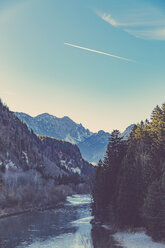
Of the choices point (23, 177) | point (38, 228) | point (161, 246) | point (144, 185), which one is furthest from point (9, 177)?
point (161, 246)

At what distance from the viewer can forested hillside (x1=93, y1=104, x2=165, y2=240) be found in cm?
3528

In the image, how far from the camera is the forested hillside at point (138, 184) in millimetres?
35284

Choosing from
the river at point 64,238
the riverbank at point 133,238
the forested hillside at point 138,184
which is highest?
the forested hillside at point 138,184

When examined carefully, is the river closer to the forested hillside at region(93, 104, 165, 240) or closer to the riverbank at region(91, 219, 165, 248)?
the riverbank at region(91, 219, 165, 248)

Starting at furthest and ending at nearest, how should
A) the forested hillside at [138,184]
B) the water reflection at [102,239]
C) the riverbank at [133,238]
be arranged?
the water reflection at [102,239] < the forested hillside at [138,184] < the riverbank at [133,238]

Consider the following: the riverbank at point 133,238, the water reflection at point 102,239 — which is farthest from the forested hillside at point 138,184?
A: the water reflection at point 102,239

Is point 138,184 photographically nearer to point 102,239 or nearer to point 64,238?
point 102,239

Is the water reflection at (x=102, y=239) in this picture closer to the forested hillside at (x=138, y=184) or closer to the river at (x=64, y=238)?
the river at (x=64, y=238)

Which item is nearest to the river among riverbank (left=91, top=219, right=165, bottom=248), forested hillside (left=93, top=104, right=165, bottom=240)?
riverbank (left=91, top=219, right=165, bottom=248)

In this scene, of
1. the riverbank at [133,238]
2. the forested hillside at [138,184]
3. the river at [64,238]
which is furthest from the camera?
the river at [64,238]

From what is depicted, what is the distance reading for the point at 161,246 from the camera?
3225 cm

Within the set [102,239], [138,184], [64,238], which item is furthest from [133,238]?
[64,238]

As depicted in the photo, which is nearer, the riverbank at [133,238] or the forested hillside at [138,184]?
the riverbank at [133,238]

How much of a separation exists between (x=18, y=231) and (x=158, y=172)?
105ft
